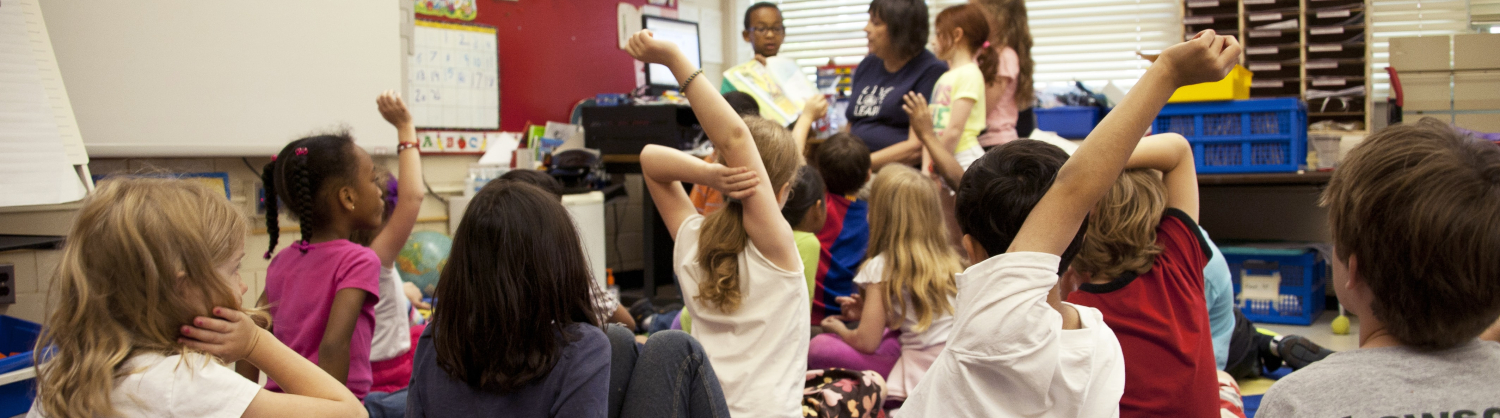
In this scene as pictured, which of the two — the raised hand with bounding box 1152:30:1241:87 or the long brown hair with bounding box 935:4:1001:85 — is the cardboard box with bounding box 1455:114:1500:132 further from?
the raised hand with bounding box 1152:30:1241:87

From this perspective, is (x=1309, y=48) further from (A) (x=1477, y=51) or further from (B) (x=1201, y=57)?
(B) (x=1201, y=57)

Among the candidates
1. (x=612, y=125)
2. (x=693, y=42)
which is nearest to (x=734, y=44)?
(x=693, y=42)

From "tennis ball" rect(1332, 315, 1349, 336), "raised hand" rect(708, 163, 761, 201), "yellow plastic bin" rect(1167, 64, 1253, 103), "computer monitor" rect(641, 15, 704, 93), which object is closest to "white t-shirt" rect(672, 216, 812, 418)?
"raised hand" rect(708, 163, 761, 201)

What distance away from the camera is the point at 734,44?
17.3 ft

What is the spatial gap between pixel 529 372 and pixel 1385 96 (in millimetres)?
4319

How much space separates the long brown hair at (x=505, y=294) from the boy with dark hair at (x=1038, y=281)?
1.58 feet

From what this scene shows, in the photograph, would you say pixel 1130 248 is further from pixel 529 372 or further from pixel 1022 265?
pixel 529 372

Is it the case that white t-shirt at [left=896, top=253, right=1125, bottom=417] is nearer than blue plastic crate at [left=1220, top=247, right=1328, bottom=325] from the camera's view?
Yes

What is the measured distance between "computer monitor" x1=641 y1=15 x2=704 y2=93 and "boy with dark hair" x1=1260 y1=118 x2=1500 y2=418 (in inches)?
148

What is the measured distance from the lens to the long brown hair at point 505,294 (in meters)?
1.15

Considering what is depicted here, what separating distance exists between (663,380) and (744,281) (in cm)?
30

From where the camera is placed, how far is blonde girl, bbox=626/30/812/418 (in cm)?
147

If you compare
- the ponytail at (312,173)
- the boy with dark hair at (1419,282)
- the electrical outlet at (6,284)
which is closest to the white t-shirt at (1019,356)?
the boy with dark hair at (1419,282)

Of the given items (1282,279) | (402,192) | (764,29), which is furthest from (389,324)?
(1282,279)
